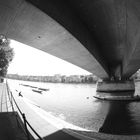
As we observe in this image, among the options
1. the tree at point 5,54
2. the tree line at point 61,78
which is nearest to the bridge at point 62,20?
the tree at point 5,54

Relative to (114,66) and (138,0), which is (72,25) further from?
(114,66)

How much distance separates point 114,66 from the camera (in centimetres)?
2995

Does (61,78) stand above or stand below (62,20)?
below

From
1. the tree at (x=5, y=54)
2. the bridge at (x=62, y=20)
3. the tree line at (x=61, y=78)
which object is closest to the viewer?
the bridge at (x=62, y=20)

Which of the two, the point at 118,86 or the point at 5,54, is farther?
the point at 118,86

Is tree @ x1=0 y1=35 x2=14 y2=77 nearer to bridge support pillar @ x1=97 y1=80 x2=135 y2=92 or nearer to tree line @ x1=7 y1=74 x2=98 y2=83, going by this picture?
bridge support pillar @ x1=97 y1=80 x2=135 y2=92

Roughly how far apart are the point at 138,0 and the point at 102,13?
339 cm

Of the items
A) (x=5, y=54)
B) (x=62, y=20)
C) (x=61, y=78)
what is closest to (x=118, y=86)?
(x=5, y=54)

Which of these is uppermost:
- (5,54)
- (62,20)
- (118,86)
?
(5,54)

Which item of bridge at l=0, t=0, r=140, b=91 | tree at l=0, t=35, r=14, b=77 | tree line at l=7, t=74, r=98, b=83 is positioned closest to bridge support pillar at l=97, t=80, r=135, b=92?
tree at l=0, t=35, r=14, b=77

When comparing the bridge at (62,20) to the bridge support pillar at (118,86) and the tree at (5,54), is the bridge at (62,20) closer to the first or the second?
the tree at (5,54)

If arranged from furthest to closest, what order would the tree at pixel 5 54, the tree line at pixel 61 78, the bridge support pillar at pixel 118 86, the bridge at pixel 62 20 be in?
the tree line at pixel 61 78
the bridge support pillar at pixel 118 86
the tree at pixel 5 54
the bridge at pixel 62 20

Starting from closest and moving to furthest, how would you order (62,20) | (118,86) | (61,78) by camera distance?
(62,20) < (118,86) < (61,78)

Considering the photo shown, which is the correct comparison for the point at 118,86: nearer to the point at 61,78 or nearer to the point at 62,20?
the point at 62,20
